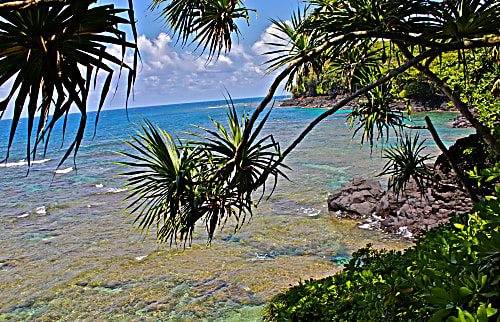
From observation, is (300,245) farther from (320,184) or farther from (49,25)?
(49,25)

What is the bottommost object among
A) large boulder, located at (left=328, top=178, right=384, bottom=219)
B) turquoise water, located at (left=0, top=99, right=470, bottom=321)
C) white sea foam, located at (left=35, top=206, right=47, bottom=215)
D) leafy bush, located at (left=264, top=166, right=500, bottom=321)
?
turquoise water, located at (left=0, top=99, right=470, bottom=321)

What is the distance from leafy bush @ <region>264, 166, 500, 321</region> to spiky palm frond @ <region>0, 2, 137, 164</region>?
1.50 m

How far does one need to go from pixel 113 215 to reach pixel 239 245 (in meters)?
6.36

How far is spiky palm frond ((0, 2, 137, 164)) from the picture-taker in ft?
4.92

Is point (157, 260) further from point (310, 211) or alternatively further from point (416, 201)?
point (416, 201)

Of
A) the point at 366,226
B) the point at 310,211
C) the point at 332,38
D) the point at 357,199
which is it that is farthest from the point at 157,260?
the point at 332,38

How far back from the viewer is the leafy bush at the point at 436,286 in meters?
1.05

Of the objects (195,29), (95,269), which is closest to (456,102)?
(195,29)

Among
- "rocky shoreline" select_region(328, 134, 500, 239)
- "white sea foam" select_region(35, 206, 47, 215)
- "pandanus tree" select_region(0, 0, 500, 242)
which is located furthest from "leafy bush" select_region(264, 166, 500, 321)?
"white sea foam" select_region(35, 206, 47, 215)

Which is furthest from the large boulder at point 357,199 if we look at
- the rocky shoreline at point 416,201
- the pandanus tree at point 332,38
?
the pandanus tree at point 332,38

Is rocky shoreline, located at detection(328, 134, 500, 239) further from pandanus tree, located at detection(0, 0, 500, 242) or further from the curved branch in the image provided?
the curved branch

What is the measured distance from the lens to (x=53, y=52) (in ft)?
4.96

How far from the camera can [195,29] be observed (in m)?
4.43

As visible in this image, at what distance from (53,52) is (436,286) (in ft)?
5.82
